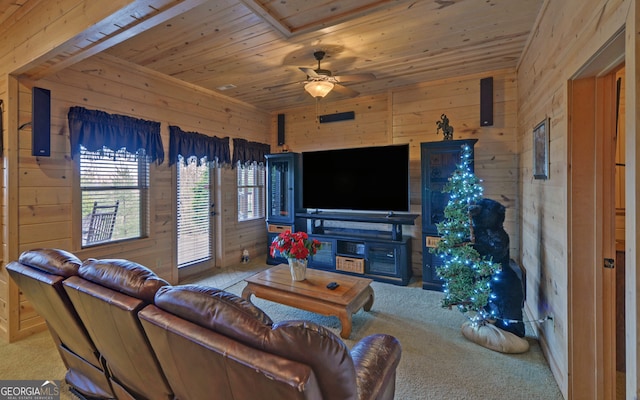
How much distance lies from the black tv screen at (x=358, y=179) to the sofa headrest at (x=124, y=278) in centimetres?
328

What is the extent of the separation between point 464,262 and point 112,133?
3956 millimetres

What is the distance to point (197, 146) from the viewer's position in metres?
4.28

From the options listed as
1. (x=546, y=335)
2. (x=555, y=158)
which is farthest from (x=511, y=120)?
(x=546, y=335)

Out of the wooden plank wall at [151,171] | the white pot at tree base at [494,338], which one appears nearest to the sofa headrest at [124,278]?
the wooden plank wall at [151,171]

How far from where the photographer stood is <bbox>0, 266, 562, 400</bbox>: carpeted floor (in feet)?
6.50

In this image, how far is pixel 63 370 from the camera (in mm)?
2193

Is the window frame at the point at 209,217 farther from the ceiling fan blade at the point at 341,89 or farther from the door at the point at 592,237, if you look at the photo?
the door at the point at 592,237

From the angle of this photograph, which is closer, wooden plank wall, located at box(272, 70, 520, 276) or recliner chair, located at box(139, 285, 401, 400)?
recliner chair, located at box(139, 285, 401, 400)

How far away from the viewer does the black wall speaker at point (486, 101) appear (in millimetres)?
3918

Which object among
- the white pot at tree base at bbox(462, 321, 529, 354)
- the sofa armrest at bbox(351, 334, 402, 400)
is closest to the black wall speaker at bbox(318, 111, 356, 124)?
the white pot at tree base at bbox(462, 321, 529, 354)

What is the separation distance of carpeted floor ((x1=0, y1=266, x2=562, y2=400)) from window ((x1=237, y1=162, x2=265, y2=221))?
2.43 m

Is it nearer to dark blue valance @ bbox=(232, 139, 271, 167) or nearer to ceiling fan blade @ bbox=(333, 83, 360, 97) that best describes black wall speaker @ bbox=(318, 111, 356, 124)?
dark blue valance @ bbox=(232, 139, 271, 167)

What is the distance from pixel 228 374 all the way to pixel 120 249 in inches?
127

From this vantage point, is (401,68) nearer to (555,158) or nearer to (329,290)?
(555,158)
